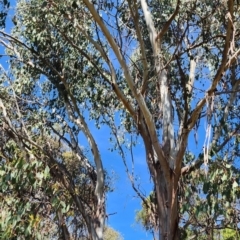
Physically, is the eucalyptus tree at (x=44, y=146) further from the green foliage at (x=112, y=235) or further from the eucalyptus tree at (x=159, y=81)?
the green foliage at (x=112, y=235)

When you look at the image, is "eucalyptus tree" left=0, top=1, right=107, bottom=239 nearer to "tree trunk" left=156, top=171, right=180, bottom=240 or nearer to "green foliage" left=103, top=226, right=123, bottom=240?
"tree trunk" left=156, top=171, right=180, bottom=240

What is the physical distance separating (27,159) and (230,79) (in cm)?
292

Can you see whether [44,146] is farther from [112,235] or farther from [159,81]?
[112,235]

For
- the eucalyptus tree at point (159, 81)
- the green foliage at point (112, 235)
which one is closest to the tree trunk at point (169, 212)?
the eucalyptus tree at point (159, 81)

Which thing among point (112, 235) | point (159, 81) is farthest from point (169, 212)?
point (112, 235)

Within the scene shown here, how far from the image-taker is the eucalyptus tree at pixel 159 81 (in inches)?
215

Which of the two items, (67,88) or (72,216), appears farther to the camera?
(67,88)

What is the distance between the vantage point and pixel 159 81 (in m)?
6.81

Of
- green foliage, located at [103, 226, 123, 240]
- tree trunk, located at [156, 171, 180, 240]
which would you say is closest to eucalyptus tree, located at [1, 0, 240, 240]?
tree trunk, located at [156, 171, 180, 240]

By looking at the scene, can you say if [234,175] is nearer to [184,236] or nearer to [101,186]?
[184,236]

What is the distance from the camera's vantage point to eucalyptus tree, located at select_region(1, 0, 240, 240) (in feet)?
18.0

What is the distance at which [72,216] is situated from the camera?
22.9 ft

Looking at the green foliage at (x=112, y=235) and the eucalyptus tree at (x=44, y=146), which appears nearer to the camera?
the eucalyptus tree at (x=44, y=146)

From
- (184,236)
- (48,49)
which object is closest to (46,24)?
(48,49)
